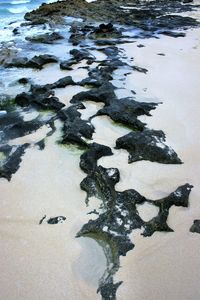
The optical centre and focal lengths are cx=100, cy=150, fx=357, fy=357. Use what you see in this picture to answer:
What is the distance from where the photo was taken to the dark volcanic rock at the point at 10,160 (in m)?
3.67

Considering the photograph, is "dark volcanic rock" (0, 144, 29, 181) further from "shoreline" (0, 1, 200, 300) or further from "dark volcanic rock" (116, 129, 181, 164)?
"dark volcanic rock" (116, 129, 181, 164)

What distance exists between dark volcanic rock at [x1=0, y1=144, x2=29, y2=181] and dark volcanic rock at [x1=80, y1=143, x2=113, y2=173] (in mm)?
708

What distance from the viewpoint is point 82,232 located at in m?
2.88

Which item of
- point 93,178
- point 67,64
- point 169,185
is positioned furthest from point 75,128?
point 67,64

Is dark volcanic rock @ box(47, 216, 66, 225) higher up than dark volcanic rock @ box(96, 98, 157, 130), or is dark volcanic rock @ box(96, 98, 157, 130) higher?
dark volcanic rock @ box(96, 98, 157, 130)

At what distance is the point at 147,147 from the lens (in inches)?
155

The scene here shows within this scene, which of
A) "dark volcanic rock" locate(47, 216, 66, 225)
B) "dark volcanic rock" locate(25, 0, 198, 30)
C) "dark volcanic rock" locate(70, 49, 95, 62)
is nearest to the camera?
"dark volcanic rock" locate(47, 216, 66, 225)

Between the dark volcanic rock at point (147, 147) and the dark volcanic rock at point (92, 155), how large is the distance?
0.22 metres

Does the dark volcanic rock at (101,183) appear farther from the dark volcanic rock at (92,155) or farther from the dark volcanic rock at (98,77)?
the dark volcanic rock at (98,77)

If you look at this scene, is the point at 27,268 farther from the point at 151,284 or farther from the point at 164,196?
the point at 164,196

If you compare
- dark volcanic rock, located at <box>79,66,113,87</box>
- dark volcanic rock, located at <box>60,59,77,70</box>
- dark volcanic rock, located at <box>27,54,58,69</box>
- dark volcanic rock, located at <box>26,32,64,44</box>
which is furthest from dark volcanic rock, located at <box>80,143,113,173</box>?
dark volcanic rock, located at <box>26,32,64,44</box>

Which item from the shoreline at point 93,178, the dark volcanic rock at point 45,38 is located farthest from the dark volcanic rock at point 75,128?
the dark volcanic rock at point 45,38

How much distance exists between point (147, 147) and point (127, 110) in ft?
3.47

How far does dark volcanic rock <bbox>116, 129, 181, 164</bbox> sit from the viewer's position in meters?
3.81
